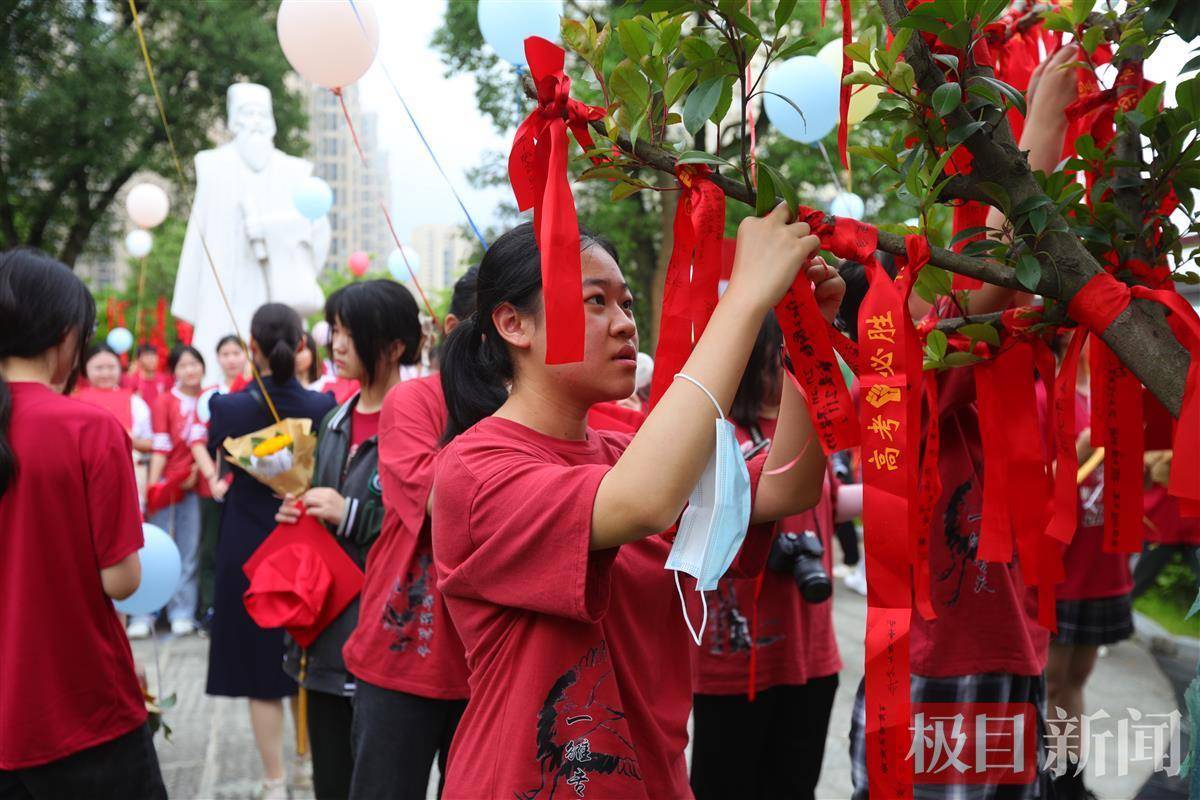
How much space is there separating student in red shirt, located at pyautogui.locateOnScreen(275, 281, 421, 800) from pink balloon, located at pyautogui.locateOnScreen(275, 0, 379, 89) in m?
0.78

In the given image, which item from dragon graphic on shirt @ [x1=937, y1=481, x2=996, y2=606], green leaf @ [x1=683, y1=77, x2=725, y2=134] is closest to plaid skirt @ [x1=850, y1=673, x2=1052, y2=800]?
dragon graphic on shirt @ [x1=937, y1=481, x2=996, y2=606]

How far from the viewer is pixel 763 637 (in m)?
2.85

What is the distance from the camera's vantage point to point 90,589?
2.26 m

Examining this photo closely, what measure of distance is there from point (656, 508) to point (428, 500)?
128cm

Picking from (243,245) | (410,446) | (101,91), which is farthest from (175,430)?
(101,91)

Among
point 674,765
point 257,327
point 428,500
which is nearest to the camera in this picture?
point 674,765

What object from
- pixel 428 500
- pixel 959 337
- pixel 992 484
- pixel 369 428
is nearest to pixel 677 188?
pixel 959 337

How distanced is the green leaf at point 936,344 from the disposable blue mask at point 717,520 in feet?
1.38

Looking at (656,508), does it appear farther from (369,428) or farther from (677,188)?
(369,428)

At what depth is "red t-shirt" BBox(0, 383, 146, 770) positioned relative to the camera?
2154 millimetres

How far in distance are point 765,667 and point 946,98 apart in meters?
1.93

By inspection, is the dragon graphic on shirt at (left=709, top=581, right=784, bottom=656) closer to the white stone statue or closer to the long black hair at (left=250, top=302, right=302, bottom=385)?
the long black hair at (left=250, top=302, right=302, bottom=385)

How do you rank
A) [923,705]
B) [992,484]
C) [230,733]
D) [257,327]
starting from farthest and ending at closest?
[230,733] → [257,327] → [923,705] → [992,484]

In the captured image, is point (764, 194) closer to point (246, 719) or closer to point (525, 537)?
point (525, 537)
